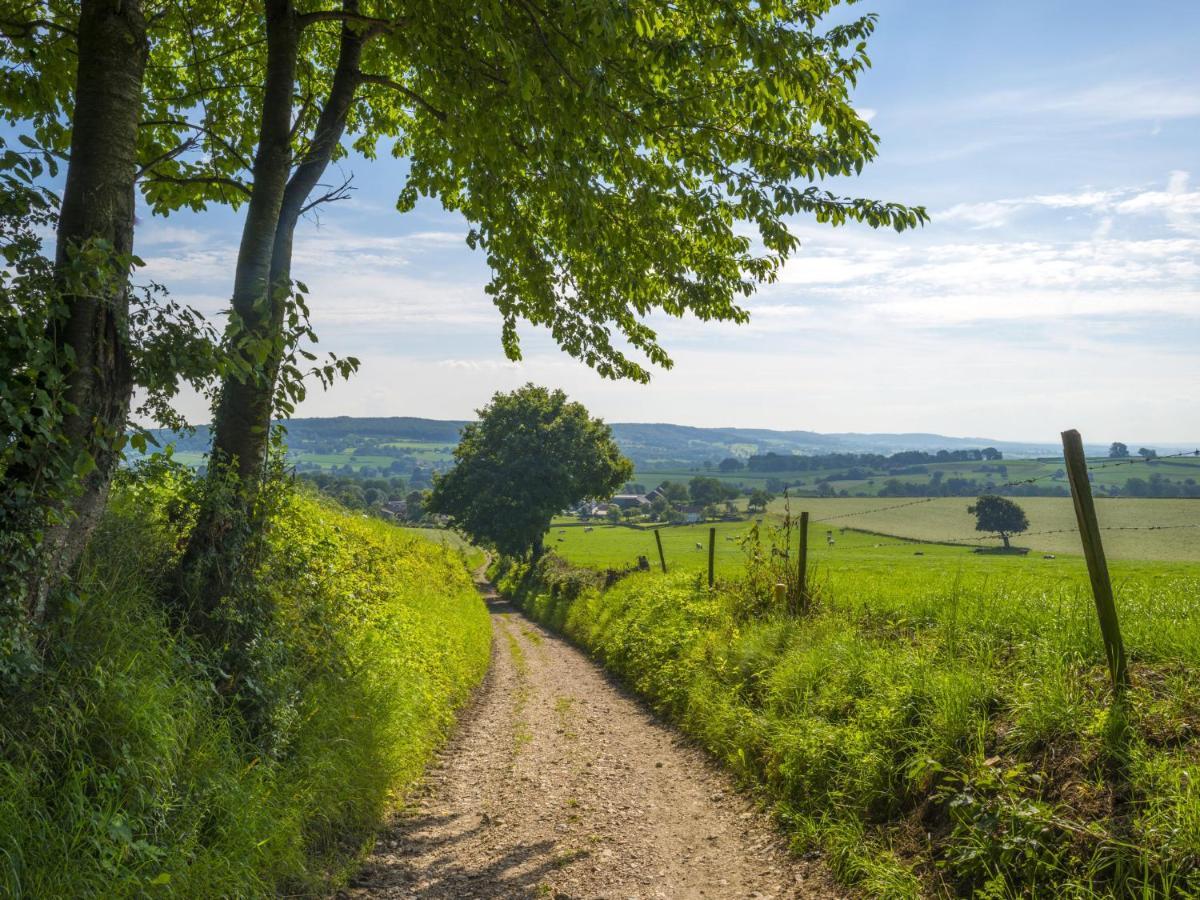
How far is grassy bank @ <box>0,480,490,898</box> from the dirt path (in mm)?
538

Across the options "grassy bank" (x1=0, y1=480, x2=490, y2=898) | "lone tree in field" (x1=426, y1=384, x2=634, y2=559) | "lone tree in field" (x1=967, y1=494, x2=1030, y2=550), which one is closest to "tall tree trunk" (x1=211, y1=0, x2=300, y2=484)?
"grassy bank" (x1=0, y1=480, x2=490, y2=898)

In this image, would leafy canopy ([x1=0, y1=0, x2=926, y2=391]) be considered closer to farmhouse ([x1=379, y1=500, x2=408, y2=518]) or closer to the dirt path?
the dirt path

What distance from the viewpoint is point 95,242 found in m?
4.56

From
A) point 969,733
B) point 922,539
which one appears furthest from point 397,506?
point 969,733

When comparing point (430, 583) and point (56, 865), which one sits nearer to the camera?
point (56, 865)

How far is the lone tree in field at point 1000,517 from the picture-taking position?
40938 millimetres

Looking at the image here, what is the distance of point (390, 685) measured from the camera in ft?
29.7

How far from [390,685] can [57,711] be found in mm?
4941

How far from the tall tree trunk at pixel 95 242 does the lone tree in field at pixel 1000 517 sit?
142 ft

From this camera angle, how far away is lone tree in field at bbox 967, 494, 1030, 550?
40938 mm

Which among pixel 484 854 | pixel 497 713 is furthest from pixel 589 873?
pixel 497 713

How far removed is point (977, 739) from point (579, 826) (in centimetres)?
393

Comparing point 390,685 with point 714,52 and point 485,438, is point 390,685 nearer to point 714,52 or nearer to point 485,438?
point 714,52

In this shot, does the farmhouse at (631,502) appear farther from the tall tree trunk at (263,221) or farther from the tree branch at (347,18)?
the tree branch at (347,18)
